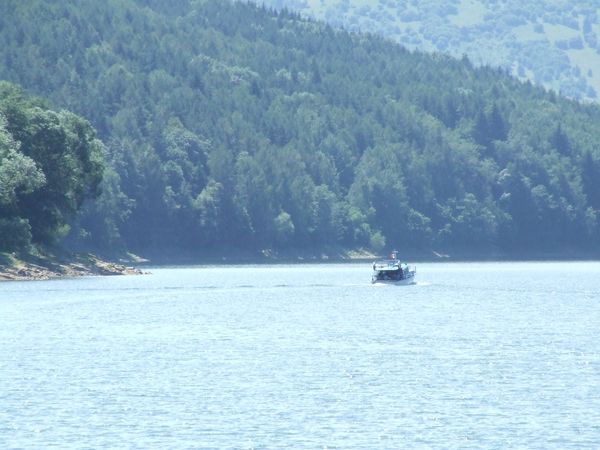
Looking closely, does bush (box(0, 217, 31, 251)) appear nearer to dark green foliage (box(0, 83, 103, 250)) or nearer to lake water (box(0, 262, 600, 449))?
dark green foliage (box(0, 83, 103, 250))

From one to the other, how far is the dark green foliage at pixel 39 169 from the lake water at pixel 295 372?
2163 centimetres

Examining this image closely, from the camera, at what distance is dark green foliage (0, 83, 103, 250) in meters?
147

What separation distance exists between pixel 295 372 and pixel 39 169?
280 ft

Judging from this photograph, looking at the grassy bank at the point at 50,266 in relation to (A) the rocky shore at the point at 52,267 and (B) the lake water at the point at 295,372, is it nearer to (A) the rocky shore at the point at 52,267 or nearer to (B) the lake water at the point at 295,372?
(A) the rocky shore at the point at 52,267

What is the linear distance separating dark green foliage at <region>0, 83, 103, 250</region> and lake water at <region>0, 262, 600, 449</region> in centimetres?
2163

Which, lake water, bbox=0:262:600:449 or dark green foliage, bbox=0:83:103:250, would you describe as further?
dark green foliage, bbox=0:83:103:250

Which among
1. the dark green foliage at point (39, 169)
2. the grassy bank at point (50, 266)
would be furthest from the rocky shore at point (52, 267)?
the dark green foliage at point (39, 169)

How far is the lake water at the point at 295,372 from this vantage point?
182ft

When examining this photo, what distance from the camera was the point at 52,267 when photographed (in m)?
156

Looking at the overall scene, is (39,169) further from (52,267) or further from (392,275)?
(392,275)

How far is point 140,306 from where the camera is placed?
378 ft

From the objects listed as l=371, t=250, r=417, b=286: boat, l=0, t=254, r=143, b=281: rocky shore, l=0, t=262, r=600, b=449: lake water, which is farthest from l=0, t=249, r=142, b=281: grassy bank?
l=371, t=250, r=417, b=286: boat

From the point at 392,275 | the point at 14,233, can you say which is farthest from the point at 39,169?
the point at 392,275

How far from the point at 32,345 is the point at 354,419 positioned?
97.1ft
